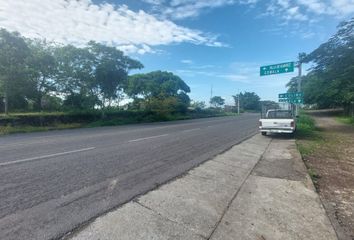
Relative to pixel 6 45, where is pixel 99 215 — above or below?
below

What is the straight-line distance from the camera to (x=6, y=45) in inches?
770

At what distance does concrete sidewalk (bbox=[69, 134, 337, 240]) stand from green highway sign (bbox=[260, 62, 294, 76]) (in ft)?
59.3

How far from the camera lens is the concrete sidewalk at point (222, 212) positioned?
10.9 feet

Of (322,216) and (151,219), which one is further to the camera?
(322,216)

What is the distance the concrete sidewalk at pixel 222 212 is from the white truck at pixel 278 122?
348 inches

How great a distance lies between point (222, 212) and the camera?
13.3 ft

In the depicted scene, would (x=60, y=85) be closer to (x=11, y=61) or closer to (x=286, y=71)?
(x=11, y=61)

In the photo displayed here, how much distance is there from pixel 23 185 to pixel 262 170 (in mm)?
5820

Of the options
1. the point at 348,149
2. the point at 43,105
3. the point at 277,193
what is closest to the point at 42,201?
the point at 277,193

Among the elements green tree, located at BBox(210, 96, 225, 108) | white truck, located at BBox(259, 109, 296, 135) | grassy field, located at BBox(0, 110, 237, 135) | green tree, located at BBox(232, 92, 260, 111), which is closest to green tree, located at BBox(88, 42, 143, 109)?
grassy field, located at BBox(0, 110, 237, 135)

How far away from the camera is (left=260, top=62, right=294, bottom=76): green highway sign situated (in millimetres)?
22022

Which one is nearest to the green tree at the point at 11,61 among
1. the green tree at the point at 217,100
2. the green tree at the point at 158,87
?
the green tree at the point at 158,87

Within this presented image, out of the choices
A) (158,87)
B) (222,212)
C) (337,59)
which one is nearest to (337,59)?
(337,59)

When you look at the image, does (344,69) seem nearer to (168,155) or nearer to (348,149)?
(348,149)
